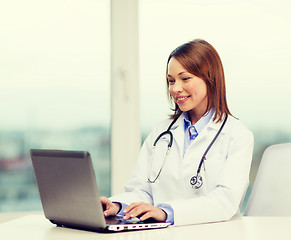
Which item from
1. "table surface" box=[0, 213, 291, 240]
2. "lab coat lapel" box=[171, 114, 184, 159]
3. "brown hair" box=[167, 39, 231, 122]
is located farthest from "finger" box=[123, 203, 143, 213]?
"brown hair" box=[167, 39, 231, 122]

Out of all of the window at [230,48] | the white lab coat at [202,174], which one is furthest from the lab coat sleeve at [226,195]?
the window at [230,48]

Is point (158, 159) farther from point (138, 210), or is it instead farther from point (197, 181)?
point (138, 210)

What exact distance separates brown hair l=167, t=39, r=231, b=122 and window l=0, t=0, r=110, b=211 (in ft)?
2.93

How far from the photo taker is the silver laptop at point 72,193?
3.82 feet

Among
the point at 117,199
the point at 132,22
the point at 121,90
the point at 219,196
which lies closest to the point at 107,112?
the point at 121,90

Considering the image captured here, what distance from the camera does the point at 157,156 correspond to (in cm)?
185

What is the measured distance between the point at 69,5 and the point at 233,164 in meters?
1.52

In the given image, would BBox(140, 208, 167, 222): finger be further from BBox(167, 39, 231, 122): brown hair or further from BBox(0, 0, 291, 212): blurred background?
BBox(0, 0, 291, 212): blurred background

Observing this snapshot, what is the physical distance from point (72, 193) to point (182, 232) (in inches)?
12.5

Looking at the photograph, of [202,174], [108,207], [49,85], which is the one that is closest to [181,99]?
[202,174]

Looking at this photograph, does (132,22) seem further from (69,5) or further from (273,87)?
(273,87)

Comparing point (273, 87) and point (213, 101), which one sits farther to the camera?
point (273, 87)

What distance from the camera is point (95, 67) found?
103 inches

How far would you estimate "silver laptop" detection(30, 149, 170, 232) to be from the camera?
116 centimetres
